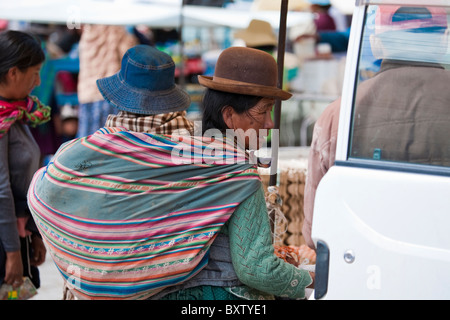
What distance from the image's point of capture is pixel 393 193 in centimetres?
181

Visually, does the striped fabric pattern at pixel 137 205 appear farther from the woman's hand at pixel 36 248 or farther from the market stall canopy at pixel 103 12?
the market stall canopy at pixel 103 12

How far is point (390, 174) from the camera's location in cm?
183

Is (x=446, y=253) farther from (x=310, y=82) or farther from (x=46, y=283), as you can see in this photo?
(x=310, y=82)

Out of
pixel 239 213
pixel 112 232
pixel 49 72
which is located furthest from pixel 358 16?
pixel 49 72

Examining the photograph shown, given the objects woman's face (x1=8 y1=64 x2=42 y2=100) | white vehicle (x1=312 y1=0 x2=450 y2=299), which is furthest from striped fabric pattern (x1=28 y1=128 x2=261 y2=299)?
woman's face (x1=8 y1=64 x2=42 y2=100)

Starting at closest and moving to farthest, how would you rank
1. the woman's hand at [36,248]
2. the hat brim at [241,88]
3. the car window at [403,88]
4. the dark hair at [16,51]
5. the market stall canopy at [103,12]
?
the car window at [403,88], the hat brim at [241,88], the dark hair at [16,51], the woman's hand at [36,248], the market stall canopy at [103,12]

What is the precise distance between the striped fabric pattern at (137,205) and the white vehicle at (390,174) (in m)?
0.34

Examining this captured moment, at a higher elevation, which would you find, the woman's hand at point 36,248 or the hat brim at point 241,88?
the hat brim at point 241,88

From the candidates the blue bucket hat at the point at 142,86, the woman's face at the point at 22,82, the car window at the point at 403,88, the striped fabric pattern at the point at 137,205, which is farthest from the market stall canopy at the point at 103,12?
the car window at the point at 403,88

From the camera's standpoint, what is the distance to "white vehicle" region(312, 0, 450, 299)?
5.83 feet

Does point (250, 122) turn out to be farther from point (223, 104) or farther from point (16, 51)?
point (16, 51)

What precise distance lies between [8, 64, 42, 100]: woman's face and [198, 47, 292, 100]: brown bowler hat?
3.63 ft

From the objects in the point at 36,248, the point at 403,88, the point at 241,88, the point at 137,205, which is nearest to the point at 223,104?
the point at 241,88

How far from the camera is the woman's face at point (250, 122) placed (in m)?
2.12
